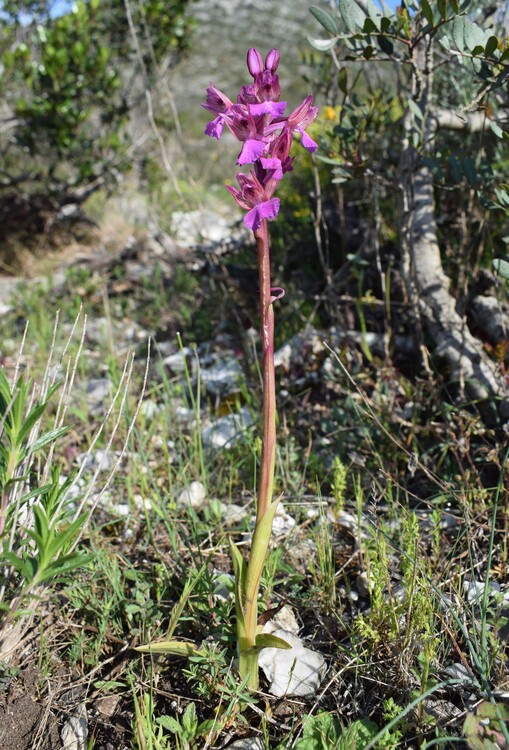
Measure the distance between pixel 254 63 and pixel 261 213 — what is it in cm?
31

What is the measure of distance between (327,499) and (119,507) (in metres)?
0.76

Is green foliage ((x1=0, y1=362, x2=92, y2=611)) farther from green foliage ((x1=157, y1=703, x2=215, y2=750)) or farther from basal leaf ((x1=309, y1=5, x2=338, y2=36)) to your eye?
basal leaf ((x1=309, y1=5, x2=338, y2=36))

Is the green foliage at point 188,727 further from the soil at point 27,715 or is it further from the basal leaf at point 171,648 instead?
the soil at point 27,715

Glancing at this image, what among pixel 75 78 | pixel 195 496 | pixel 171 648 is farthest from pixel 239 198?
pixel 75 78

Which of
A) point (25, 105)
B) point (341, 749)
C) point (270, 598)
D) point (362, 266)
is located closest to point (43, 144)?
point (25, 105)

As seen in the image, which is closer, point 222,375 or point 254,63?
point 254,63

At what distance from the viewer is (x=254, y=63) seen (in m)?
1.19

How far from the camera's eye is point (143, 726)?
1.32m

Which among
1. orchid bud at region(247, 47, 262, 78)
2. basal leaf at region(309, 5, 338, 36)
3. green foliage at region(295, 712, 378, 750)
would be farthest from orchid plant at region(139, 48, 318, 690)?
basal leaf at region(309, 5, 338, 36)

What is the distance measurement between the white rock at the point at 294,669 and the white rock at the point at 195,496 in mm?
701

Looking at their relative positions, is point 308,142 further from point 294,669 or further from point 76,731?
point 76,731

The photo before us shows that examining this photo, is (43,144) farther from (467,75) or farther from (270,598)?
(270,598)

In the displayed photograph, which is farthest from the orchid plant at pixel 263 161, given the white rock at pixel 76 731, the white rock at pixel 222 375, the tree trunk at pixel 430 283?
the white rock at pixel 222 375

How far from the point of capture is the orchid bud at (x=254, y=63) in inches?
46.3
